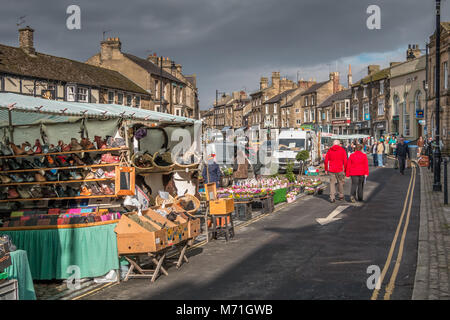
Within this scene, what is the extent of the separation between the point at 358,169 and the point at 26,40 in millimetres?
26218

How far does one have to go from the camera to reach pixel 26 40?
103ft

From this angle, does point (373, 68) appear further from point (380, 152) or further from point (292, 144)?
point (292, 144)

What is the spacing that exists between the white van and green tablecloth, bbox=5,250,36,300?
2210 cm

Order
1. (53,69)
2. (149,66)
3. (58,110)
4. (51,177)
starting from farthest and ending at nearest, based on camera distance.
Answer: (149,66) → (53,69) → (51,177) → (58,110)

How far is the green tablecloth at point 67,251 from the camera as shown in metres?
7.52

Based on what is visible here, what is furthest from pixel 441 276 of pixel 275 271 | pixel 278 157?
pixel 278 157

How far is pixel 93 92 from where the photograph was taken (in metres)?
35.1

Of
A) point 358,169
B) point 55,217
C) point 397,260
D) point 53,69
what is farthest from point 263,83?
point 55,217

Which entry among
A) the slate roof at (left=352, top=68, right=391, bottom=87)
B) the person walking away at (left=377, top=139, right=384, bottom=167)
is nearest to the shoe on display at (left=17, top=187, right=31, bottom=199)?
the person walking away at (left=377, top=139, right=384, bottom=167)

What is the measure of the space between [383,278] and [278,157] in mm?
20751

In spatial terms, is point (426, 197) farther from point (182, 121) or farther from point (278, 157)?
point (278, 157)

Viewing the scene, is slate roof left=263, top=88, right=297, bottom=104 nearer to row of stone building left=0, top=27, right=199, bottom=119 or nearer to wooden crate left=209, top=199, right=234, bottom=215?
row of stone building left=0, top=27, right=199, bottom=119

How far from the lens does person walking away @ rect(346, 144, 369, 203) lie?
15.1 metres

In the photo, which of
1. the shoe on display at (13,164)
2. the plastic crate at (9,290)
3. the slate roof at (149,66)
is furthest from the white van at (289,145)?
the plastic crate at (9,290)
